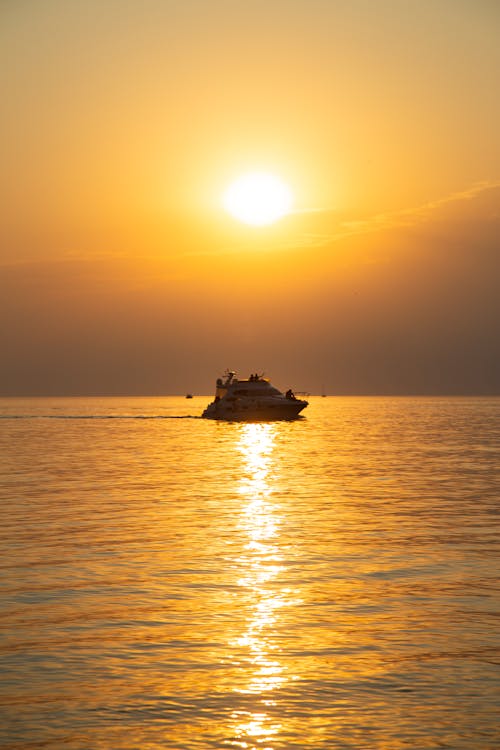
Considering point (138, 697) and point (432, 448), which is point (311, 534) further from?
point (432, 448)

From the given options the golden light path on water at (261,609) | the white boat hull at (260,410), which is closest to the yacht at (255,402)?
the white boat hull at (260,410)

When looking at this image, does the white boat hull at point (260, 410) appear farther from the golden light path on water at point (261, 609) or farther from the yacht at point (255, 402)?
the golden light path on water at point (261, 609)

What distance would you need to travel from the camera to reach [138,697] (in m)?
12.8

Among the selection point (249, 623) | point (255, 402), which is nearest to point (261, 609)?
point (249, 623)

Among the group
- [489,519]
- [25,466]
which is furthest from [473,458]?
[489,519]

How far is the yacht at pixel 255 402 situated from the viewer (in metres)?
135

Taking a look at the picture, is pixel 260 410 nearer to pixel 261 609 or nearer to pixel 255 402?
pixel 255 402

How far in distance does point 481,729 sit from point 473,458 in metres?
60.9

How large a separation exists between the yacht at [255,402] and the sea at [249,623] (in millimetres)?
94723

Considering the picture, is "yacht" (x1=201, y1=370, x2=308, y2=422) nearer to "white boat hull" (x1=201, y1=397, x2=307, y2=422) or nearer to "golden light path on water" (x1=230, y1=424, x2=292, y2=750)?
"white boat hull" (x1=201, y1=397, x2=307, y2=422)

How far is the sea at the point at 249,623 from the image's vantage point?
11.8 m

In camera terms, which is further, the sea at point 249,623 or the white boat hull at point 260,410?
the white boat hull at point 260,410

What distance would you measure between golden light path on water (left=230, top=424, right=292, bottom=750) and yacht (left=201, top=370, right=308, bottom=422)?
9199 centimetres

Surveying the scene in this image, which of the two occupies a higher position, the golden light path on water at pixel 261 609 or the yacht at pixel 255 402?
the yacht at pixel 255 402
